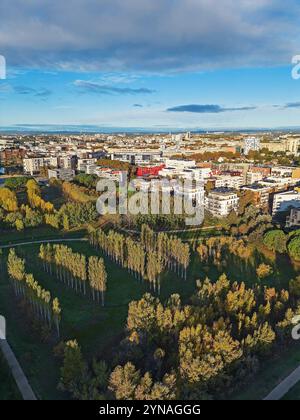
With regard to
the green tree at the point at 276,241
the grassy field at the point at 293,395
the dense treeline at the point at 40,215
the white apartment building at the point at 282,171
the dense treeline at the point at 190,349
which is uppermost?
the white apartment building at the point at 282,171

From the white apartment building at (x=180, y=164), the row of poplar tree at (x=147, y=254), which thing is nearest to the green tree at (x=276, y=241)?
the row of poplar tree at (x=147, y=254)

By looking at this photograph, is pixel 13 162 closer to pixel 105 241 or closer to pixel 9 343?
pixel 105 241

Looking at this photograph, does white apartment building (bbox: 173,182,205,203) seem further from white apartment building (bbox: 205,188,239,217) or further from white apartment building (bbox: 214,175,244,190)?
white apartment building (bbox: 214,175,244,190)

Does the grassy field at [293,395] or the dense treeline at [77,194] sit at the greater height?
the dense treeline at [77,194]

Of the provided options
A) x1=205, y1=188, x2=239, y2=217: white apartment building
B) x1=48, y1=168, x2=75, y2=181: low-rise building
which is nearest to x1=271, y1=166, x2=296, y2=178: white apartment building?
x1=205, y1=188, x2=239, y2=217: white apartment building

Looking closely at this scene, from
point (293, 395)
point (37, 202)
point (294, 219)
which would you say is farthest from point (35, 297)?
point (294, 219)

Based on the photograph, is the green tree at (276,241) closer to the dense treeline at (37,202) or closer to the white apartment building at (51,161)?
the dense treeline at (37,202)
